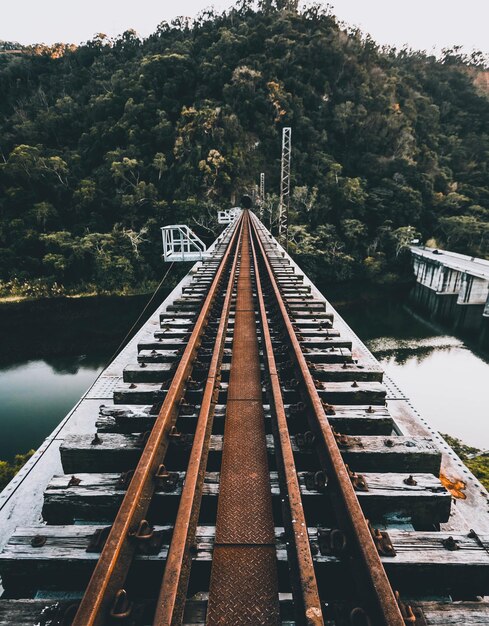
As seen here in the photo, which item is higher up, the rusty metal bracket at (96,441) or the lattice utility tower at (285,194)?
the lattice utility tower at (285,194)

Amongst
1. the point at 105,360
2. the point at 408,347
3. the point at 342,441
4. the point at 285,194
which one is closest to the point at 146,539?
the point at 342,441

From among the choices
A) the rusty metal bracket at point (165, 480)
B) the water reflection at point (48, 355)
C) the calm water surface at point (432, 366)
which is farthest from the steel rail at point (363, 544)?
the water reflection at point (48, 355)

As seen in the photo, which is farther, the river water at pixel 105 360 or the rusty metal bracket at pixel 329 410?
the river water at pixel 105 360

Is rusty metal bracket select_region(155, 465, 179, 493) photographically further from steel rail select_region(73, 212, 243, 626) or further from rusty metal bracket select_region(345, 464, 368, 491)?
rusty metal bracket select_region(345, 464, 368, 491)

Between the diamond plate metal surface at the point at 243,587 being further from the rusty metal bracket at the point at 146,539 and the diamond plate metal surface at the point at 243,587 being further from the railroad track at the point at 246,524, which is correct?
→ the rusty metal bracket at the point at 146,539

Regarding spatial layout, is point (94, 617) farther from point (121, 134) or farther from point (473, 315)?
point (121, 134)

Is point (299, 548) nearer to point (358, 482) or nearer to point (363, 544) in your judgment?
point (363, 544)

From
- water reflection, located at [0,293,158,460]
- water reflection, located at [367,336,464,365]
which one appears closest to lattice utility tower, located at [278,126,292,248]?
water reflection, located at [367,336,464,365]
